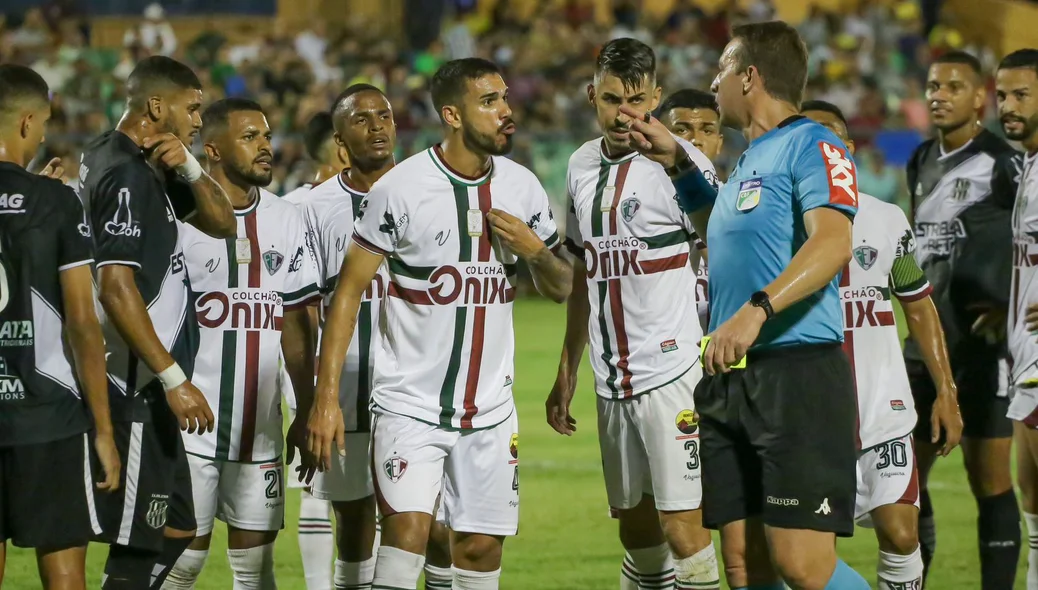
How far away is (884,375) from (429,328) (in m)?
2.07

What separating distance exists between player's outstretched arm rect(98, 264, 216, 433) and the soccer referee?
2034 mm

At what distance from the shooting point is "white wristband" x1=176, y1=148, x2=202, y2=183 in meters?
5.93

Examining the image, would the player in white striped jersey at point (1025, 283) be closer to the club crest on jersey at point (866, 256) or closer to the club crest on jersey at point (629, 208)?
the club crest on jersey at point (866, 256)

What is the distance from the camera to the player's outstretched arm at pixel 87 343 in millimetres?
5363

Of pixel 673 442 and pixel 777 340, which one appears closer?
pixel 777 340

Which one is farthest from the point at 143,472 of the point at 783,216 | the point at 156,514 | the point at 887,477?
the point at 887,477

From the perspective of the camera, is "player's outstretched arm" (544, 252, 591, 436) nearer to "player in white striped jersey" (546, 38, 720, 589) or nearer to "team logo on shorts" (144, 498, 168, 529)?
"player in white striped jersey" (546, 38, 720, 589)

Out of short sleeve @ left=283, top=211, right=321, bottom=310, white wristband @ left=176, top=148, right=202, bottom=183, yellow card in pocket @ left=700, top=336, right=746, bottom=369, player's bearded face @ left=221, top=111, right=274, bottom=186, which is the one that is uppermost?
player's bearded face @ left=221, top=111, right=274, bottom=186

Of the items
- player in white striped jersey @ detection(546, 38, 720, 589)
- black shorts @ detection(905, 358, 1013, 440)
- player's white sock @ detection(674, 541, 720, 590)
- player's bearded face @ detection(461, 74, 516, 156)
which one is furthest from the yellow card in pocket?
black shorts @ detection(905, 358, 1013, 440)

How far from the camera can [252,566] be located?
658cm

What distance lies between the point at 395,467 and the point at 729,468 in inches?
58.2

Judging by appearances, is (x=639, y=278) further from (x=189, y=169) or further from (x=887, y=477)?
(x=189, y=169)

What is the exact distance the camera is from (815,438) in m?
5.12

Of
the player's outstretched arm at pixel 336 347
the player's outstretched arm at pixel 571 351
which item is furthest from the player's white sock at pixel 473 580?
the player's outstretched arm at pixel 571 351
